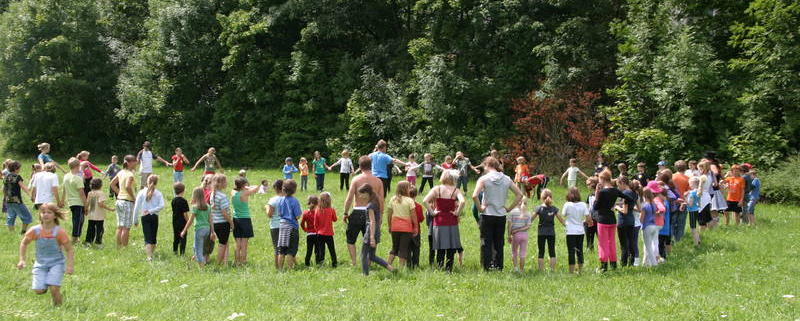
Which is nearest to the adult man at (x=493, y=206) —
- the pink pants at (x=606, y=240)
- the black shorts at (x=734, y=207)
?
the pink pants at (x=606, y=240)

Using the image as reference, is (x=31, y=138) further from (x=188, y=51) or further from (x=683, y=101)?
(x=683, y=101)

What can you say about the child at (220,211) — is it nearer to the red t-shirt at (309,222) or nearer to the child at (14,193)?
the red t-shirt at (309,222)

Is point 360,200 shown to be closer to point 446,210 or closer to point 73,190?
point 446,210

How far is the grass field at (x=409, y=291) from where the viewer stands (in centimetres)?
819

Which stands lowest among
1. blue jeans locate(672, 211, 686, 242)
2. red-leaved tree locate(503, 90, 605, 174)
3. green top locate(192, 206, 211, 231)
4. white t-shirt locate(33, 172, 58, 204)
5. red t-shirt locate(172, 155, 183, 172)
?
blue jeans locate(672, 211, 686, 242)

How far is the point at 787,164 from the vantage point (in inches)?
890

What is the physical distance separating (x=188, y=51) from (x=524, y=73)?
61.9 ft

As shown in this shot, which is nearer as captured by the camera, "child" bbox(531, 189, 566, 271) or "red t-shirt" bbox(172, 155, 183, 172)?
"child" bbox(531, 189, 566, 271)

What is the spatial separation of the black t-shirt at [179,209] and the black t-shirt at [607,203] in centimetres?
696

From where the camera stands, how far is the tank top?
10.7 m

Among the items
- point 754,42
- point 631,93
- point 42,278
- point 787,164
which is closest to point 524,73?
point 631,93

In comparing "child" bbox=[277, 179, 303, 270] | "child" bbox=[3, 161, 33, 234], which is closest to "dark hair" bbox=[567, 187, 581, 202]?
"child" bbox=[277, 179, 303, 270]

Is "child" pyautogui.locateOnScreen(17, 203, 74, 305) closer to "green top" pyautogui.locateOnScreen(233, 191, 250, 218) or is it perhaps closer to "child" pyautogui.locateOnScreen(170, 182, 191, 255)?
"child" pyautogui.locateOnScreen(170, 182, 191, 255)

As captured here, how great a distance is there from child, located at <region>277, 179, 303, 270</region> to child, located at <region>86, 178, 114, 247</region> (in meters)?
3.45
